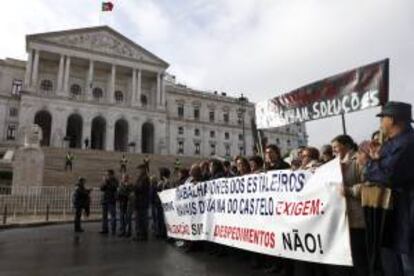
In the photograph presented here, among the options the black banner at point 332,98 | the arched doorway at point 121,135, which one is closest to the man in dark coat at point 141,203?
the black banner at point 332,98

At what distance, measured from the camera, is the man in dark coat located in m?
10.5

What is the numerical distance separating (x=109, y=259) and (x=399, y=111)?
581cm

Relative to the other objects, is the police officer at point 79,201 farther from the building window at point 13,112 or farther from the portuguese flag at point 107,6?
the building window at point 13,112

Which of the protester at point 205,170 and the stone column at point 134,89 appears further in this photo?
the stone column at point 134,89

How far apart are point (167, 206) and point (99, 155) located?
93.1 ft

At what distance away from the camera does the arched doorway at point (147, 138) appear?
6088 centimetres

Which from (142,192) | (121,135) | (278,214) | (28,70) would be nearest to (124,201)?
(142,192)

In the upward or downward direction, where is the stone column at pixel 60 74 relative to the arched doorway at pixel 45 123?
upward

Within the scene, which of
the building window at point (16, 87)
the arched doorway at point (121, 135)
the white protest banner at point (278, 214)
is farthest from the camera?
the arched doorway at point (121, 135)

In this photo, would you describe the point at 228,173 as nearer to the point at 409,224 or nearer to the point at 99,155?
the point at 409,224

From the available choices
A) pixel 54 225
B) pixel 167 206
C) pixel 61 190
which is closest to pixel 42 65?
pixel 61 190

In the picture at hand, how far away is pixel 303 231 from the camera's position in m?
5.15

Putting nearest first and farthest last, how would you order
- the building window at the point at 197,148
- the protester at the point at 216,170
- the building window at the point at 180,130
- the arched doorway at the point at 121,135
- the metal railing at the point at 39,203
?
the protester at the point at 216,170 < the metal railing at the point at 39,203 < the arched doorway at the point at 121,135 < the building window at the point at 180,130 < the building window at the point at 197,148

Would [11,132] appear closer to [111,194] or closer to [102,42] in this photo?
[102,42]
